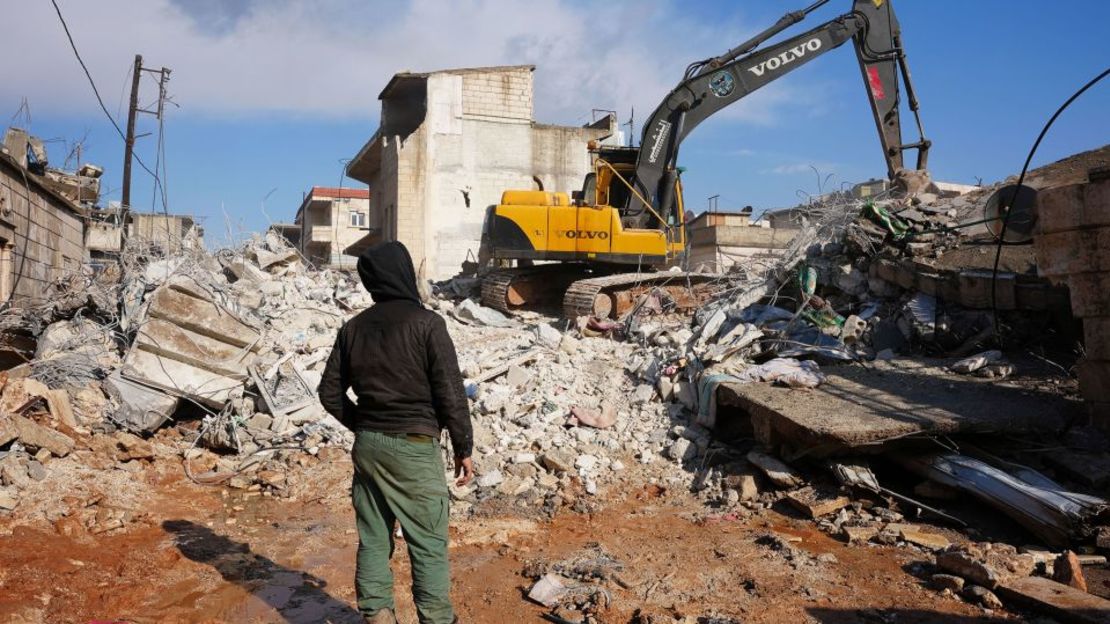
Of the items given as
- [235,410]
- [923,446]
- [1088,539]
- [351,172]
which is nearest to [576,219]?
[235,410]

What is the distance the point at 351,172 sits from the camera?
83.1ft

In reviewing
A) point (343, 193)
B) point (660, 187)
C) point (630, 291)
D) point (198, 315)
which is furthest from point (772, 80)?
point (343, 193)

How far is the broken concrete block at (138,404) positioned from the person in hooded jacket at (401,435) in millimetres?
4719

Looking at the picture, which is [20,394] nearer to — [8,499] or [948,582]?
[8,499]

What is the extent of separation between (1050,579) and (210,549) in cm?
480

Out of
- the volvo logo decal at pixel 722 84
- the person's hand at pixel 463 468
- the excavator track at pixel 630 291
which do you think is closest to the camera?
the person's hand at pixel 463 468

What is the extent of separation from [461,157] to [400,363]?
1799 centimetres

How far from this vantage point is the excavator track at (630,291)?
36.5 ft

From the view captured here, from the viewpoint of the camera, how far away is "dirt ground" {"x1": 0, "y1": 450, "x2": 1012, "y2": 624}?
398 centimetres

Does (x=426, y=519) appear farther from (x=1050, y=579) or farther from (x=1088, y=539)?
(x=1088, y=539)

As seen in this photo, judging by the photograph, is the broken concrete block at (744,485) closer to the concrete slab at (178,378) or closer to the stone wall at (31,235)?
the concrete slab at (178,378)

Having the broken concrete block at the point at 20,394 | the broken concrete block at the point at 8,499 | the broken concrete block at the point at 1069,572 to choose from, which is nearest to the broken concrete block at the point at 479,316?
the broken concrete block at the point at 20,394

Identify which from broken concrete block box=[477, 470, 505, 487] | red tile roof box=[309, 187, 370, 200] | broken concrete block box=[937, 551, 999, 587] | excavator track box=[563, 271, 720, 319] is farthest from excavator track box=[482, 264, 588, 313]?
red tile roof box=[309, 187, 370, 200]

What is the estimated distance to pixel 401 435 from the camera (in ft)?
10.8
